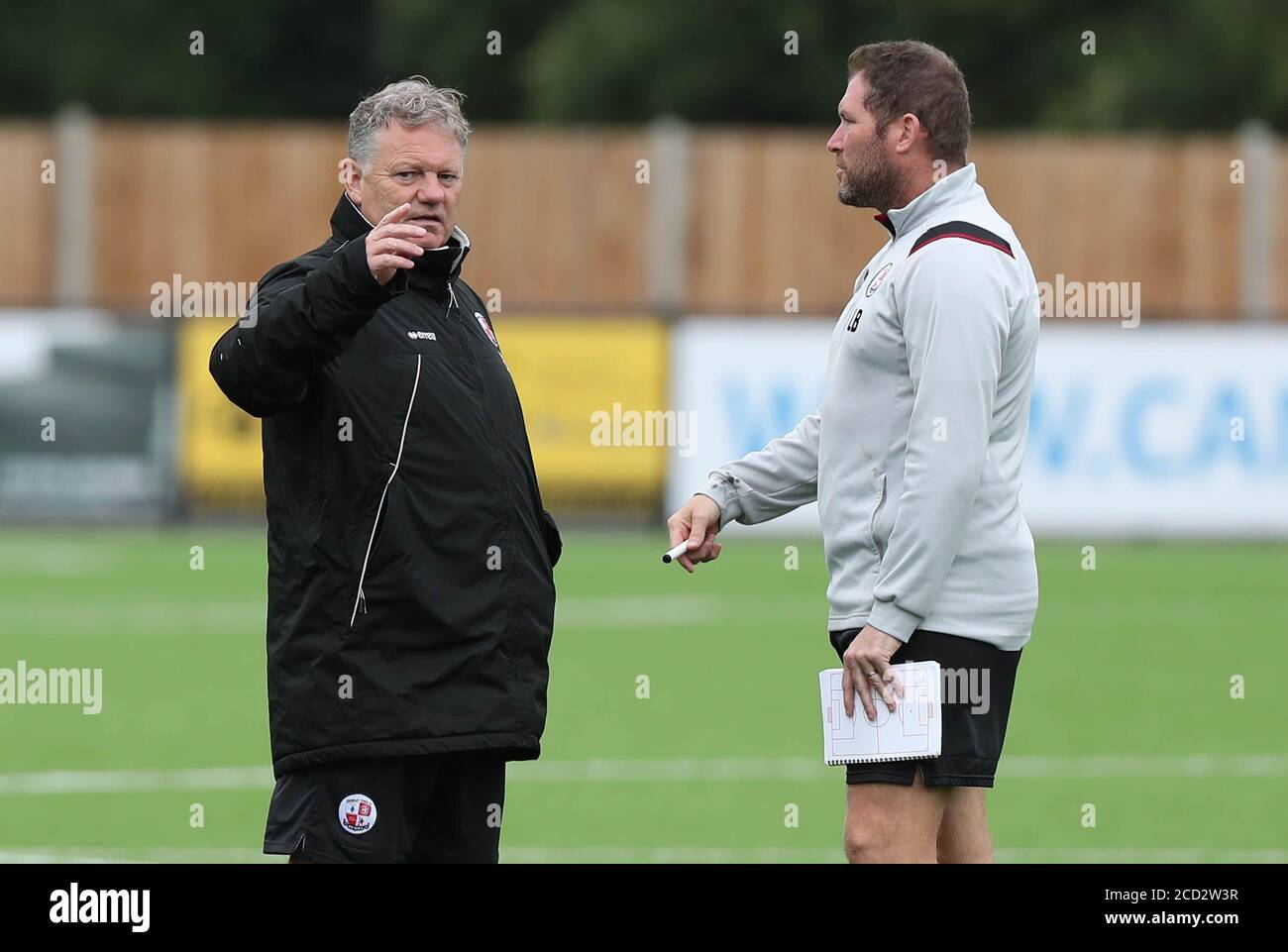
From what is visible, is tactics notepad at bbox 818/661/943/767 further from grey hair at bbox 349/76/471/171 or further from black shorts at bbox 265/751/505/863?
grey hair at bbox 349/76/471/171

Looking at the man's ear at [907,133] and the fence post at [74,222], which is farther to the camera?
the fence post at [74,222]

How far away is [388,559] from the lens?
4.91 metres

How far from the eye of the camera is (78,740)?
34.6ft

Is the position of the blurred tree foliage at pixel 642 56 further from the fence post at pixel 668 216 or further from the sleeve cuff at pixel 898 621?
the sleeve cuff at pixel 898 621

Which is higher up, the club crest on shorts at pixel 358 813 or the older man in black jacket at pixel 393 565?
the older man in black jacket at pixel 393 565

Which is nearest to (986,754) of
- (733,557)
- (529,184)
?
(733,557)

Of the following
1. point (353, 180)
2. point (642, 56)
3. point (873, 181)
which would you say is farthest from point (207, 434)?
point (642, 56)

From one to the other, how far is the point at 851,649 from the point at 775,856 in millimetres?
3113

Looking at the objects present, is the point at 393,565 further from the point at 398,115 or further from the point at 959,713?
the point at 959,713

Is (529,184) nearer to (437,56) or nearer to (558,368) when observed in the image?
(558,368)

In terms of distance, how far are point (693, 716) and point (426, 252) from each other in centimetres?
644

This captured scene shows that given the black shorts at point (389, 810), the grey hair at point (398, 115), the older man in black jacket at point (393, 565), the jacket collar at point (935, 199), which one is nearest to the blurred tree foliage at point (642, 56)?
the jacket collar at point (935, 199)

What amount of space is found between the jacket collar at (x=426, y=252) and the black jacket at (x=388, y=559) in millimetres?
25

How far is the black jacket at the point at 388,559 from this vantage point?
16.0ft
